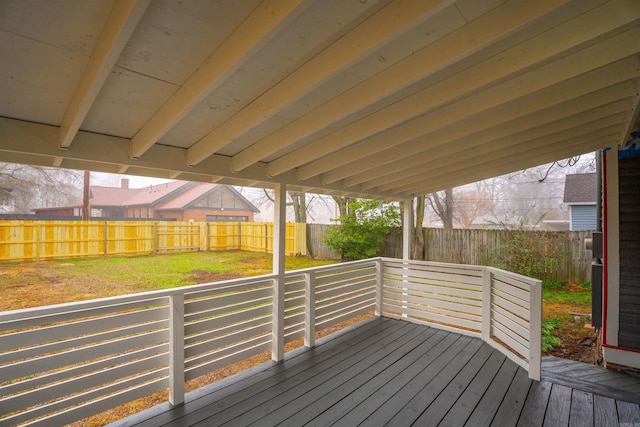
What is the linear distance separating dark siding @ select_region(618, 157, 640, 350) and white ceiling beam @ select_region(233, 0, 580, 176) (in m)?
2.81

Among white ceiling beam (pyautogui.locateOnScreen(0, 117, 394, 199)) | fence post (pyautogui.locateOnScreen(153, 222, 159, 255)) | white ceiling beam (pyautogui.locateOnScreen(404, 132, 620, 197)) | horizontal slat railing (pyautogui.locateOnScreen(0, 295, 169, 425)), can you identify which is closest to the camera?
white ceiling beam (pyautogui.locateOnScreen(0, 117, 394, 199))

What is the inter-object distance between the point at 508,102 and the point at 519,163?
1997 mm

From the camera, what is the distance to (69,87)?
1507 mm

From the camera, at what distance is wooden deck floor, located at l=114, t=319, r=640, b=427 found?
7.38 ft

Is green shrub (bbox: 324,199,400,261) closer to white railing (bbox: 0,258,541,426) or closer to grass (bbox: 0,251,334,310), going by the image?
grass (bbox: 0,251,334,310)

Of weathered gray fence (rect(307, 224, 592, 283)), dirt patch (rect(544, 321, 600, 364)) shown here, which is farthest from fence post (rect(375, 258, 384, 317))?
weathered gray fence (rect(307, 224, 592, 283))

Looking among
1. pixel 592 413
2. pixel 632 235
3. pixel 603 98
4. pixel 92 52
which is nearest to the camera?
pixel 92 52

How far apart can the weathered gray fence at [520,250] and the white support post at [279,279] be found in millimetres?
6154

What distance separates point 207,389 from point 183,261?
25.1ft

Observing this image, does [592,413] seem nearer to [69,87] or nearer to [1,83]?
[69,87]

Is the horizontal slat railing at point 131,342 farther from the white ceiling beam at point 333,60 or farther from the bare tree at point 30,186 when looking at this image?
the bare tree at point 30,186

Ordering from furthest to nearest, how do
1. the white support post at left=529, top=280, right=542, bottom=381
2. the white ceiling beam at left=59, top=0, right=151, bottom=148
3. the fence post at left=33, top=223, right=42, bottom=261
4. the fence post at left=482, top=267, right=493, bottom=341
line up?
the fence post at left=33, top=223, right=42, bottom=261, the fence post at left=482, top=267, right=493, bottom=341, the white support post at left=529, top=280, right=542, bottom=381, the white ceiling beam at left=59, top=0, right=151, bottom=148

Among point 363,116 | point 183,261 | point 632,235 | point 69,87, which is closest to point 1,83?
point 69,87

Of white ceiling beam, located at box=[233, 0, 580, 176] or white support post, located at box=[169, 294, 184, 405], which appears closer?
white ceiling beam, located at box=[233, 0, 580, 176]
